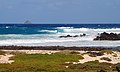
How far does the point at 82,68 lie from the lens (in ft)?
97.5

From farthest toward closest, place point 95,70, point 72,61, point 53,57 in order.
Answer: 1. point 53,57
2. point 72,61
3. point 95,70

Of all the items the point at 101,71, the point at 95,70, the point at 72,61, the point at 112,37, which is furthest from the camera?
the point at 112,37

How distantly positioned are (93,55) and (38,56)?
6.47m

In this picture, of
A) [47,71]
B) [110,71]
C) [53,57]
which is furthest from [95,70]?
[53,57]

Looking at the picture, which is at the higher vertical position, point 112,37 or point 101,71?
point 101,71

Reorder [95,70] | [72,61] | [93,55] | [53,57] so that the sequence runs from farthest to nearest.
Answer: [93,55]
[53,57]
[72,61]
[95,70]

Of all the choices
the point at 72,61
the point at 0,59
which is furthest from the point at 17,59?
the point at 72,61

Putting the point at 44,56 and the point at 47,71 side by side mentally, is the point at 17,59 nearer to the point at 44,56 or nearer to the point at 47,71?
the point at 44,56

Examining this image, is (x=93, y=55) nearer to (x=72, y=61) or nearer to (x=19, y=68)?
(x=72, y=61)

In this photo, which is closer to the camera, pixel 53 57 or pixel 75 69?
pixel 75 69

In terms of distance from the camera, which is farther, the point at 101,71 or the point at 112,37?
the point at 112,37

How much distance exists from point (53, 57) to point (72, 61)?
10.8 feet

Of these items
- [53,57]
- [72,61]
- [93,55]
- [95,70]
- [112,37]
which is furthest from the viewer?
[112,37]

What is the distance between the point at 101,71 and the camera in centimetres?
→ 2658
